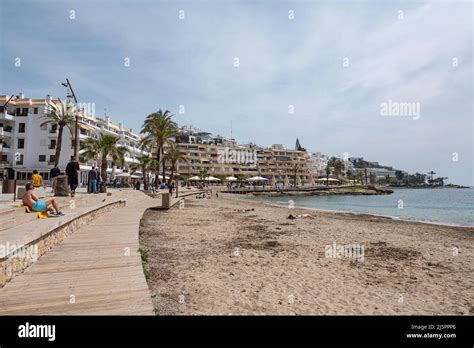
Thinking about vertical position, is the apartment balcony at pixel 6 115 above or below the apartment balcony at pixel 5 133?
above

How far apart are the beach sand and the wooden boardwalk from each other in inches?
26.3

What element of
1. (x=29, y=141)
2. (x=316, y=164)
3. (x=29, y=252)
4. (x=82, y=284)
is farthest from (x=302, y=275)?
(x=316, y=164)

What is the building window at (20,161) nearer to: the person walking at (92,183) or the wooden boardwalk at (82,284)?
the person walking at (92,183)

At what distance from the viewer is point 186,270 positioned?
6781 mm

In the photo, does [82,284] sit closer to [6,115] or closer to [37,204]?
[37,204]

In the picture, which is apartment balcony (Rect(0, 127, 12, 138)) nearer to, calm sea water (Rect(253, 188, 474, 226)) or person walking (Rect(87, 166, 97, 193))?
person walking (Rect(87, 166, 97, 193))

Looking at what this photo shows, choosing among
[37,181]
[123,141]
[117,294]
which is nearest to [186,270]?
[117,294]

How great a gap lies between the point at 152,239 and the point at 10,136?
4879 cm

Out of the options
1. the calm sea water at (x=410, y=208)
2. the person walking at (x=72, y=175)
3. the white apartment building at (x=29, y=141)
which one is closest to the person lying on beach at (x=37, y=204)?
the person walking at (x=72, y=175)

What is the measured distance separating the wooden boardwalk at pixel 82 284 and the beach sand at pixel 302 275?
667 mm

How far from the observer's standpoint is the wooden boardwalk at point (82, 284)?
351 cm
